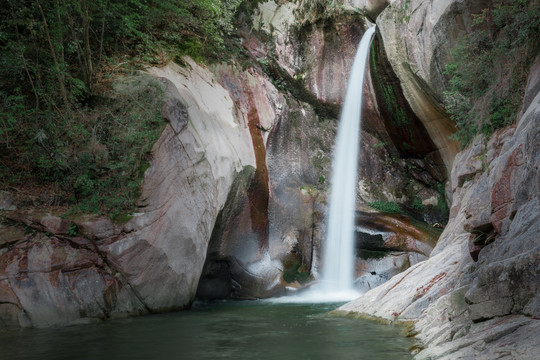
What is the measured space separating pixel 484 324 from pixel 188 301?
23.7 ft

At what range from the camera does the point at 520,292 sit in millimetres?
4285

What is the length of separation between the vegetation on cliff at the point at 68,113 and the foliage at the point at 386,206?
9605 mm

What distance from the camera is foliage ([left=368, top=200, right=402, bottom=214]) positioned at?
16359 millimetres

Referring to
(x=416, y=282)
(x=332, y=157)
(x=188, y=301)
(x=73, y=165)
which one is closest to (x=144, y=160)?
(x=73, y=165)

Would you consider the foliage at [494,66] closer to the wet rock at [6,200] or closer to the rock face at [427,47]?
the rock face at [427,47]

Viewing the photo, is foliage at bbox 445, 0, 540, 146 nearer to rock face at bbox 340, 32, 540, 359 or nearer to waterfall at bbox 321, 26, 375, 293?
rock face at bbox 340, 32, 540, 359

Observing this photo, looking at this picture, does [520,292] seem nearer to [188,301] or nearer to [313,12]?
[188,301]

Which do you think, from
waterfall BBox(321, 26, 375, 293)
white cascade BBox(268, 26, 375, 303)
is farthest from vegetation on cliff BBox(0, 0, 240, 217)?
waterfall BBox(321, 26, 375, 293)

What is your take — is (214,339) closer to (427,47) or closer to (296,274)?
(296,274)

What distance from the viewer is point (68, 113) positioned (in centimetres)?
990

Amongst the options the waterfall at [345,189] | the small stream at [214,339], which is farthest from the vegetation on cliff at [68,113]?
the waterfall at [345,189]

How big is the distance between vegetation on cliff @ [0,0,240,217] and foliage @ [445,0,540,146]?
7873 millimetres

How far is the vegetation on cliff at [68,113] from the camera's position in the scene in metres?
9.16

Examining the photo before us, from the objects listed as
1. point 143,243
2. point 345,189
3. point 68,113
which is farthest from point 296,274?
point 68,113
